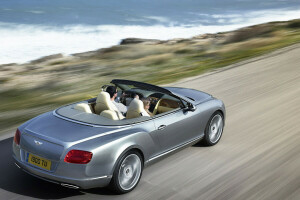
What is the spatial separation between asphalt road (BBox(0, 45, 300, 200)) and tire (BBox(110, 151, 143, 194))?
122mm

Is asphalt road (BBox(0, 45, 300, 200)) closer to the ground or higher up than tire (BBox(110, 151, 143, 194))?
closer to the ground

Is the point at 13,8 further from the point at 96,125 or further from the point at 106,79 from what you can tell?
the point at 96,125

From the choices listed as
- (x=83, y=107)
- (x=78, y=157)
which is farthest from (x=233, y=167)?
(x=78, y=157)

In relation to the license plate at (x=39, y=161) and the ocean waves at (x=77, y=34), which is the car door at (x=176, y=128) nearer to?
the license plate at (x=39, y=161)

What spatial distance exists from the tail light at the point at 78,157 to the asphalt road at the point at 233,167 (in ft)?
2.19

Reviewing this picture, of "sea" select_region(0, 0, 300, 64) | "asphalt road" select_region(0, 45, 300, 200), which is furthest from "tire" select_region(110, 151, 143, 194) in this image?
"sea" select_region(0, 0, 300, 64)

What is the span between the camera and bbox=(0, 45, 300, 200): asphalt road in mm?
5285

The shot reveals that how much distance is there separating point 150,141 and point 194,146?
162 cm

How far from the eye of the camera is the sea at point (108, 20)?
36.6m

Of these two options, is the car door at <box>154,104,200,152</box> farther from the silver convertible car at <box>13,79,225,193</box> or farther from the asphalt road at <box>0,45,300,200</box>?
the asphalt road at <box>0,45,300,200</box>

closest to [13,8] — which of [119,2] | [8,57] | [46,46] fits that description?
[119,2]

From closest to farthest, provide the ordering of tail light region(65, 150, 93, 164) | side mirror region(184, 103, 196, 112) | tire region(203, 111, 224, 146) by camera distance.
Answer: tail light region(65, 150, 93, 164) → side mirror region(184, 103, 196, 112) → tire region(203, 111, 224, 146)

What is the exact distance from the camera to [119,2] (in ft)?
213

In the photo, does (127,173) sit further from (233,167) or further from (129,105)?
(233,167)
